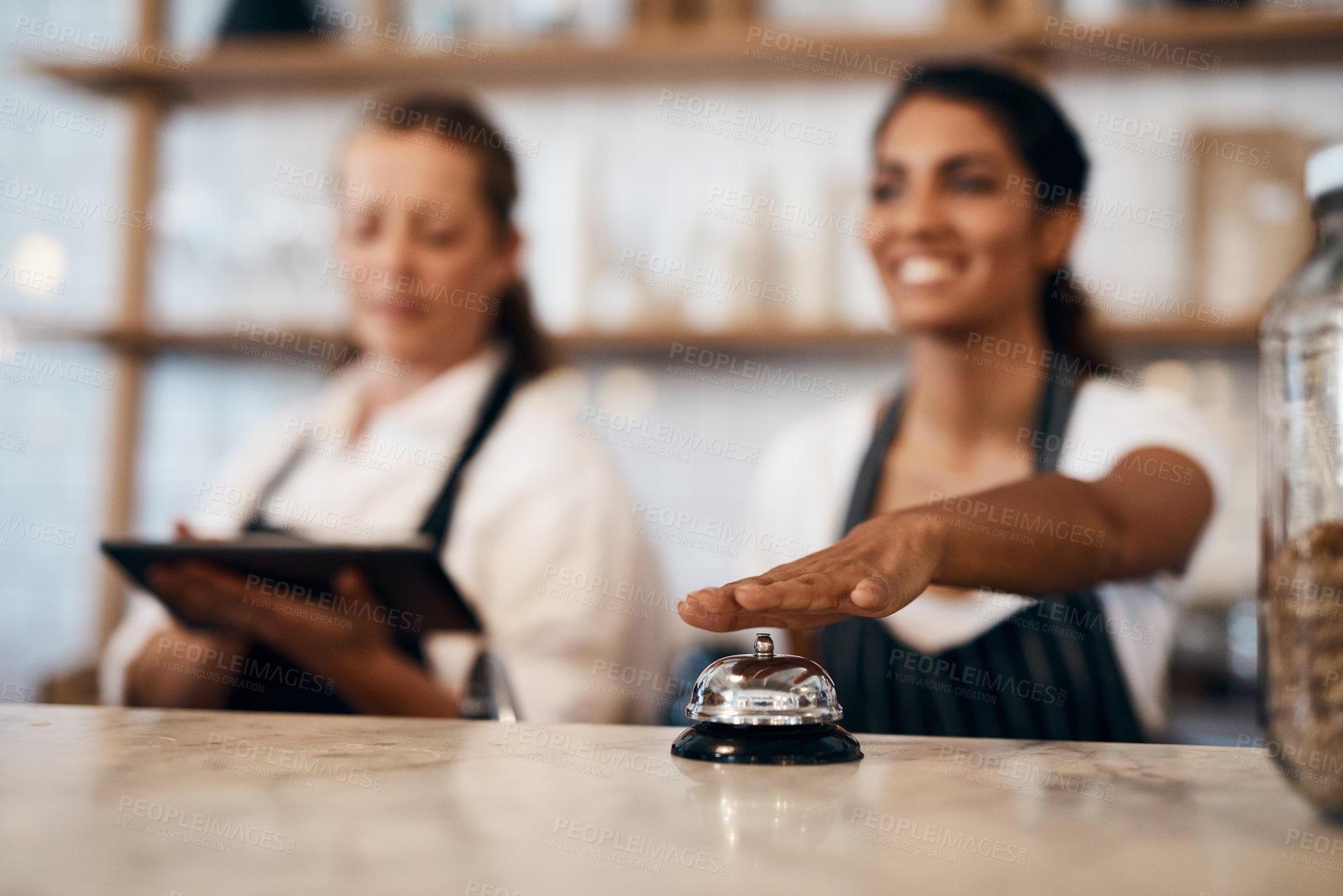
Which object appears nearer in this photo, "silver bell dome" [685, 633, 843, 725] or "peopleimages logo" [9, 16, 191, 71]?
"silver bell dome" [685, 633, 843, 725]

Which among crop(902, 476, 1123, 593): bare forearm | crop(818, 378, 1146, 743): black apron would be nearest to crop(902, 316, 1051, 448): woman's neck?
crop(818, 378, 1146, 743): black apron

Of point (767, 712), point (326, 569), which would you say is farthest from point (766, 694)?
point (326, 569)

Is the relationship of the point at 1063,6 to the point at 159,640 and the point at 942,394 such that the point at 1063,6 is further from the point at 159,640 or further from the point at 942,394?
the point at 159,640

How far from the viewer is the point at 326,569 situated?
120 centimetres

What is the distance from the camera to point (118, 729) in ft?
2.12

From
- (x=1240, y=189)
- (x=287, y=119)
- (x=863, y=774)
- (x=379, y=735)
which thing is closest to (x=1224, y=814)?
(x=863, y=774)

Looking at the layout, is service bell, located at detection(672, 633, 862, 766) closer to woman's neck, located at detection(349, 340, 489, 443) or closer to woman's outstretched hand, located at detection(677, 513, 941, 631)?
woman's outstretched hand, located at detection(677, 513, 941, 631)

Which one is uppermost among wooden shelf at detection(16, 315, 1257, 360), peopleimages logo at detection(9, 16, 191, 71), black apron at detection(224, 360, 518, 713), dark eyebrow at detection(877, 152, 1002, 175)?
peopleimages logo at detection(9, 16, 191, 71)

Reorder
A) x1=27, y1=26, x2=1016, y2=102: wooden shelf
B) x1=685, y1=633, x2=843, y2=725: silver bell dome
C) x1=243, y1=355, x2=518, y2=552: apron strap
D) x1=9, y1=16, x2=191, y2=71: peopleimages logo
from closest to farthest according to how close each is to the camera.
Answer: x1=685, y1=633, x2=843, y2=725: silver bell dome
x1=243, y1=355, x2=518, y2=552: apron strap
x1=27, y1=26, x2=1016, y2=102: wooden shelf
x1=9, y1=16, x2=191, y2=71: peopleimages logo

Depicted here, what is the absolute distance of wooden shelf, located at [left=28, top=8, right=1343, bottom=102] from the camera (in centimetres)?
200

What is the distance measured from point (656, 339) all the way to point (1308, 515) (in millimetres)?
1707

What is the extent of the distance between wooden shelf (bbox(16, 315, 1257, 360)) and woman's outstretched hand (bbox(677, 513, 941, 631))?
1418 mm

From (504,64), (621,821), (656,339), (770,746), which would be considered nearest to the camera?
(621,821)

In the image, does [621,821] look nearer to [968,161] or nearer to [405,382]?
[968,161]
